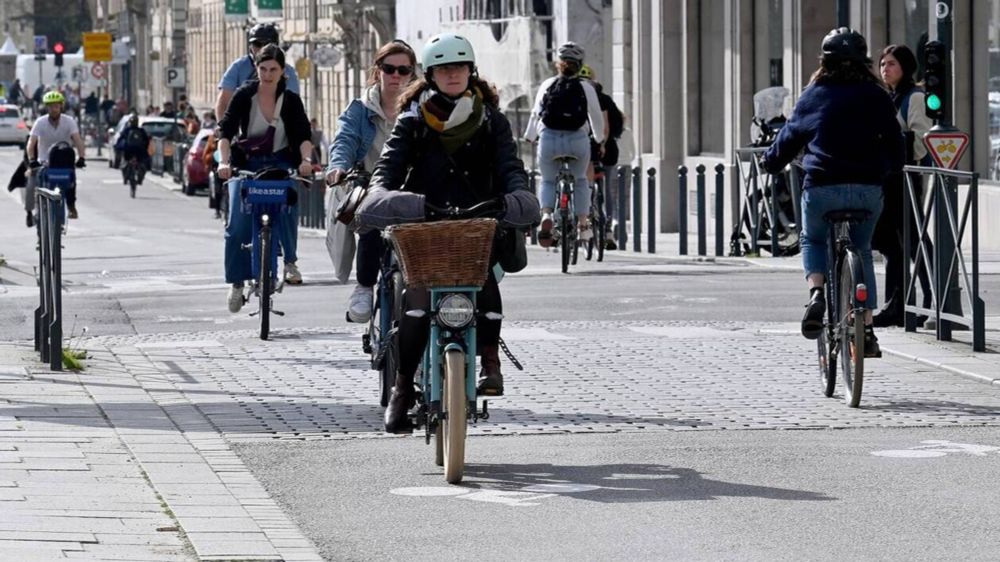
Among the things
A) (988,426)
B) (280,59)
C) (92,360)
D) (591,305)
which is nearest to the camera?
(988,426)

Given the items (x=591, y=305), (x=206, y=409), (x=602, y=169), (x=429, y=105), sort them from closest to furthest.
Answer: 1. (x=429, y=105)
2. (x=206, y=409)
3. (x=591, y=305)
4. (x=602, y=169)

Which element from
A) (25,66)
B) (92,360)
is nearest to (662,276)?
(92,360)

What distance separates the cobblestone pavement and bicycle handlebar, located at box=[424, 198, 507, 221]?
153 centimetres

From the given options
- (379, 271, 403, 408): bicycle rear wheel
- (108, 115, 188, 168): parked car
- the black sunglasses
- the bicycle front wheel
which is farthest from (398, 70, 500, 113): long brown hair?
(108, 115, 188, 168): parked car

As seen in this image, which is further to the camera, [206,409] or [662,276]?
[662,276]

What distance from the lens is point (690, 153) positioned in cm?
3275

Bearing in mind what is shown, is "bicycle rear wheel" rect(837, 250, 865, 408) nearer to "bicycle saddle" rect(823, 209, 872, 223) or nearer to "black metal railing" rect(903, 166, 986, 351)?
"bicycle saddle" rect(823, 209, 872, 223)

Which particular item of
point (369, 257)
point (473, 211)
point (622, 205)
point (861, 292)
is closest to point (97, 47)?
point (622, 205)

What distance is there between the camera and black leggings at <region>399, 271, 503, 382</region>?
898cm

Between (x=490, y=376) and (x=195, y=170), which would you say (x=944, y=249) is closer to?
(x=490, y=376)

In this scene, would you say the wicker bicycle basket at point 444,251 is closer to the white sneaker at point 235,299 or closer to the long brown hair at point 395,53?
the long brown hair at point 395,53

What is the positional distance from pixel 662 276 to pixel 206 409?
30.2ft

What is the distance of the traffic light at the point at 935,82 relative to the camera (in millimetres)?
15992

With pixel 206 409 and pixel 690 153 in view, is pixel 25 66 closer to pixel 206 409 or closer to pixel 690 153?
pixel 690 153
